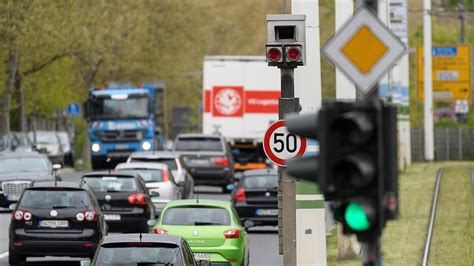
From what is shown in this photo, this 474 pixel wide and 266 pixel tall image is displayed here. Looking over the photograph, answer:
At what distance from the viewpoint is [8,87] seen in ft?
199

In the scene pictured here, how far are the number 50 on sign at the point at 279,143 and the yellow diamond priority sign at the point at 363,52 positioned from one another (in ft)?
25.7

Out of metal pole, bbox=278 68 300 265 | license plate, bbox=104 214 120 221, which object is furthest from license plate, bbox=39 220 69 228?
license plate, bbox=104 214 120 221

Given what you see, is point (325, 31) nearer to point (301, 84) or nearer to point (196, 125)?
point (196, 125)

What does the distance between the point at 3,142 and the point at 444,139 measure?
2802cm

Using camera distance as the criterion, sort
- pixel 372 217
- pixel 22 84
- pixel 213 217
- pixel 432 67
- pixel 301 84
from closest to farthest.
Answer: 1. pixel 372 217
2. pixel 301 84
3. pixel 213 217
4. pixel 22 84
5. pixel 432 67

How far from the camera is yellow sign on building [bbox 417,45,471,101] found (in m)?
68.9

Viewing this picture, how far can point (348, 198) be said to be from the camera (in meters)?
9.41

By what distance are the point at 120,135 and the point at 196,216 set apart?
112ft

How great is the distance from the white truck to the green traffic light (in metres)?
44.6

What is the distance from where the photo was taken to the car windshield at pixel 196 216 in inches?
894

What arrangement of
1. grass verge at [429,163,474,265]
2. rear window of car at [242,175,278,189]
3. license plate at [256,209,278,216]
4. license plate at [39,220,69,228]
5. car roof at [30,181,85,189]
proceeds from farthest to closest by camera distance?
1. rear window of car at [242,175,278,189]
2. license plate at [256,209,278,216]
3. grass verge at [429,163,474,265]
4. car roof at [30,181,85,189]
5. license plate at [39,220,69,228]

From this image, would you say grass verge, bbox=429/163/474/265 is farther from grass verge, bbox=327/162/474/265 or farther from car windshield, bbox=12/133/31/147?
car windshield, bbox=12/133/31/147

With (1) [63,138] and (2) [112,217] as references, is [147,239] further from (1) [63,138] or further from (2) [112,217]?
(1) [63,138]

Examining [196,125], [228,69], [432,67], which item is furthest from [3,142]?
[196,125]
